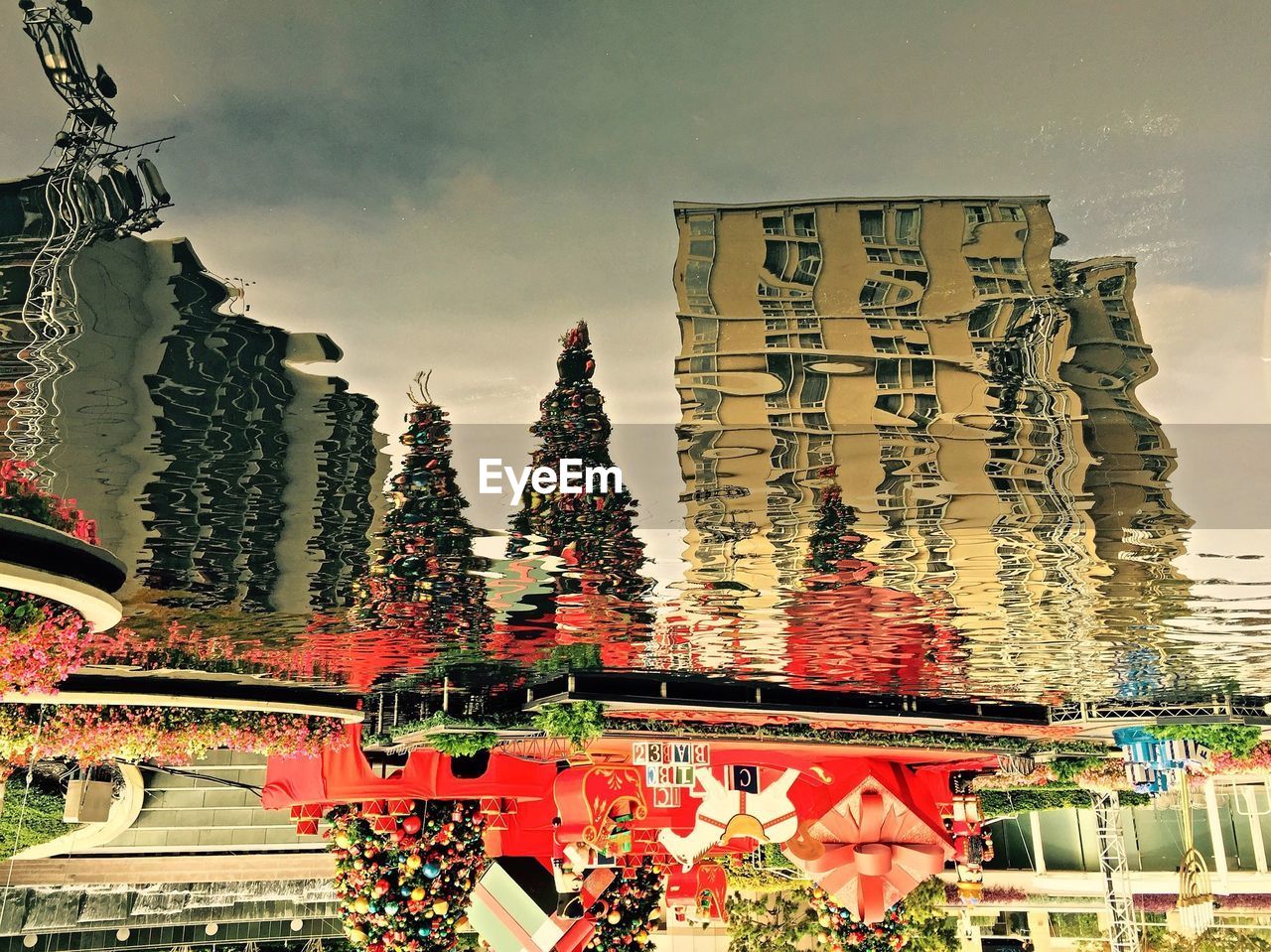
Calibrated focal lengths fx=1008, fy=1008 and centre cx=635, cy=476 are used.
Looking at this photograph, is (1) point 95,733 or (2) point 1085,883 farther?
(2) point 1085,883

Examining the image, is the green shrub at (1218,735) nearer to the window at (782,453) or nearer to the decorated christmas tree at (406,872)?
the decorated christmas tree at (406,872)

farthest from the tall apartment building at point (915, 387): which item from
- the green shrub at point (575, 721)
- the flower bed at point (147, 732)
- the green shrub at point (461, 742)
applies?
the flower bed at point (147, 732)

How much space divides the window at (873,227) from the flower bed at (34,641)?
370 centimetres

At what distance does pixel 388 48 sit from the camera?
7.66 ft

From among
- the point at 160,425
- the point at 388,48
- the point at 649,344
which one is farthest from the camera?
the point at 160,425

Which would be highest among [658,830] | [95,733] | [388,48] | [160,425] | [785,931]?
[388,48]

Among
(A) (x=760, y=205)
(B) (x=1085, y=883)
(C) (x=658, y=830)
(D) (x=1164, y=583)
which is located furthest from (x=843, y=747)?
(B) (x=1085, y=883)

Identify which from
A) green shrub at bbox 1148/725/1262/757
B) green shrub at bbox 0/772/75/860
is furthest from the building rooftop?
green shrub at bbox 0/772/75/860

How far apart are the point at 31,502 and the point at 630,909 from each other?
547 centimetres

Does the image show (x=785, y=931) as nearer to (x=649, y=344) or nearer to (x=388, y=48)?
(x=649, y=344)

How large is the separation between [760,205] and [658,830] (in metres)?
6.22

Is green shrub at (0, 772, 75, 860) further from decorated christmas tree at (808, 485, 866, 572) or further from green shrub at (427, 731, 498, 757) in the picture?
decorated christmas tree at (808, 485, 866, 572)

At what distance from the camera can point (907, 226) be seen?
107 inches

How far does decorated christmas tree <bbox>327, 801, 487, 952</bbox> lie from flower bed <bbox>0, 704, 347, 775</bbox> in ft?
2.16
